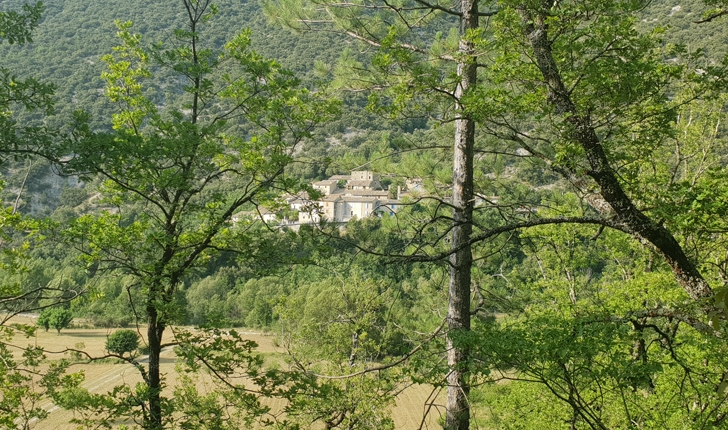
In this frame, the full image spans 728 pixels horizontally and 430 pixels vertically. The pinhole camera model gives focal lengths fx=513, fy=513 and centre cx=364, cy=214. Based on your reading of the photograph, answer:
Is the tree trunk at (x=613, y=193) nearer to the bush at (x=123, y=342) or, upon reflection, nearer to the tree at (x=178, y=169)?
the tree at (x=178, y=169)

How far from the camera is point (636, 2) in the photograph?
307 centimetres

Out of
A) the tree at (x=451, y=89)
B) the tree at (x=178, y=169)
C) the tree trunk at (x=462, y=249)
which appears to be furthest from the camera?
the tree at (x=178, y=169)

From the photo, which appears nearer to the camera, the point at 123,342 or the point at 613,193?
the point at 613,193

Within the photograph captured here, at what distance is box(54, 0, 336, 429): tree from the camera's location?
4.76 metres

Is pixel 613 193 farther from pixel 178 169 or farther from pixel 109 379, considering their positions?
pixel 109 379

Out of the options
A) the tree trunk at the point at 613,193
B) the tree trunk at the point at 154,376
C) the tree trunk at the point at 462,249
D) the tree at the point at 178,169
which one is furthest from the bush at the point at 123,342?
the tree trunk at the point at 613,193

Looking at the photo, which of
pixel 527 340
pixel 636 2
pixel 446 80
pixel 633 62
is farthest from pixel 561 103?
pixel 527 340

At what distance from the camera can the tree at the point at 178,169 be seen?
476cm

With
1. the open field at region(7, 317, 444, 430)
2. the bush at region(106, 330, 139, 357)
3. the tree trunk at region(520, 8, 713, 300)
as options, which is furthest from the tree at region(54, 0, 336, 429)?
the open field at region(7, 317, 444, 430)

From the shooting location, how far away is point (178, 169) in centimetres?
519

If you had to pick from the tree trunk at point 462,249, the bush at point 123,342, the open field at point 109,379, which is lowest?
the open field at point 109,379

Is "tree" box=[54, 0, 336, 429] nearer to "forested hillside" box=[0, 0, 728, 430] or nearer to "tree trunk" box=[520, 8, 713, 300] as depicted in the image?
"forested hillside" box=[0, 0, 728, 430]

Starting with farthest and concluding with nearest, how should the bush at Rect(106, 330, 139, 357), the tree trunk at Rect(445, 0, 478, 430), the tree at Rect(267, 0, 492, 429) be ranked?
the bush at Rect(106, 330, 139, 357) → the tree trunk at Rect(445, 0, 478, 430) → the tree at Rect(267, 0, 492, 429)

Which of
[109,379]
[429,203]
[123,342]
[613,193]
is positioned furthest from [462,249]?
[109,379]
